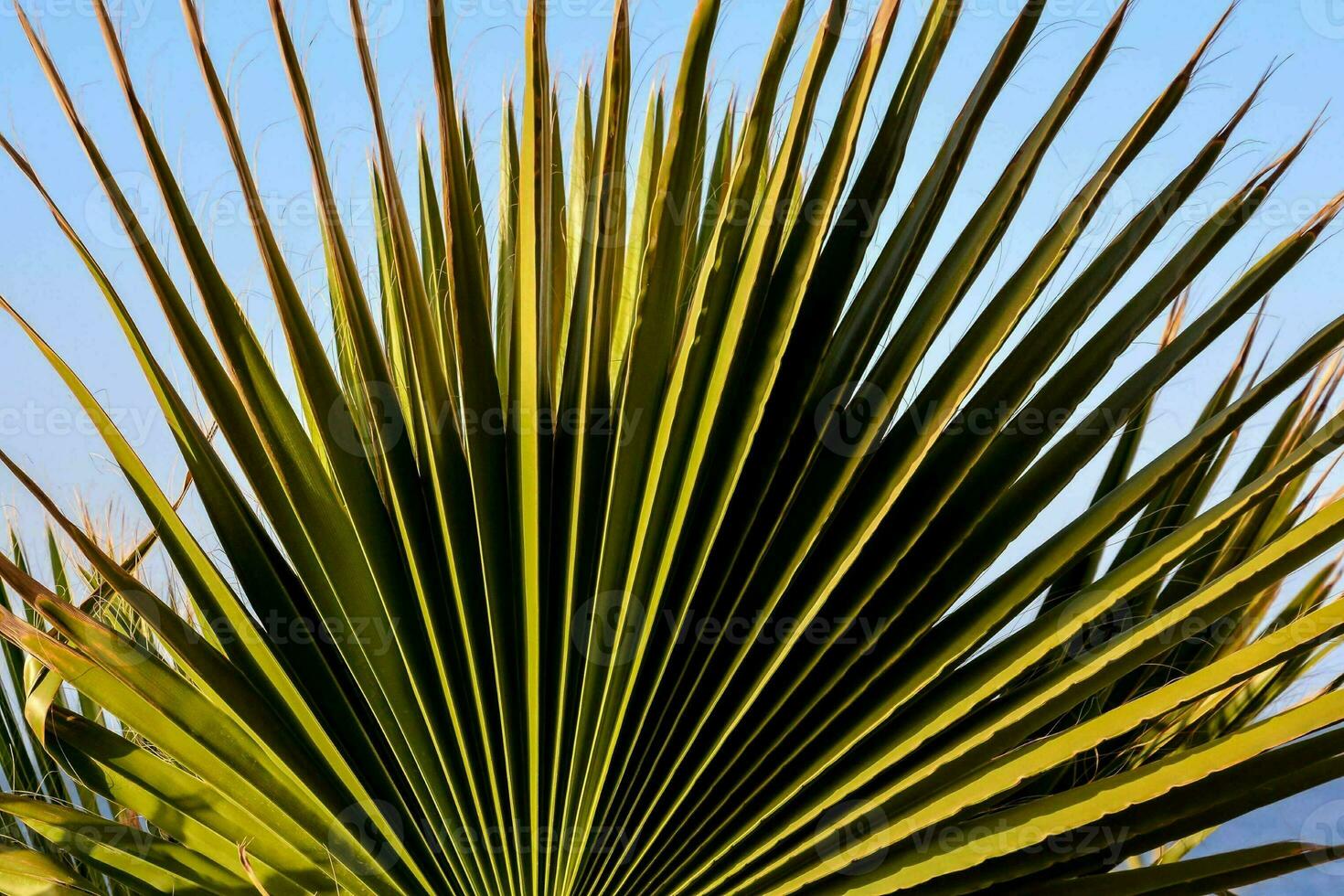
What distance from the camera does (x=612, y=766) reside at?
1307 millimetres

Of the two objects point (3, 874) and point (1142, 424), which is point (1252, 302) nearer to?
point (1142, 424)

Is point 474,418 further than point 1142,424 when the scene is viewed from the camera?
No

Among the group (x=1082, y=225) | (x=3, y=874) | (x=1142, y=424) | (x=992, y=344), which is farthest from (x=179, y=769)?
(x=1142, y=424)

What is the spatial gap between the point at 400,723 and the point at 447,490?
0.31 meters

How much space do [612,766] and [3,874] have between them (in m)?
0.83

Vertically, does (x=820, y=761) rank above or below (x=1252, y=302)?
below

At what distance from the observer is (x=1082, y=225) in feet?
4.19

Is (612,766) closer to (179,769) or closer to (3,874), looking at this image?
(179,769)

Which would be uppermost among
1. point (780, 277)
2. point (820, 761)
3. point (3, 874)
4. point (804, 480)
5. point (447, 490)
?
point (780, 277)

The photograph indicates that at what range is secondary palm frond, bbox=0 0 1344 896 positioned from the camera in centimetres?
122

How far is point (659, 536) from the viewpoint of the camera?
4.20 ft

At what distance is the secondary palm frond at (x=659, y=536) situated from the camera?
1220 millimetres

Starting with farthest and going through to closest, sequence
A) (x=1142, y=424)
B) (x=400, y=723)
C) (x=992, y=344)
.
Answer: (x=1142, y=424) < (x=400, y=723) < (x=992, y=344)

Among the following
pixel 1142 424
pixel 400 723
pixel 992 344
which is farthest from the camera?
pixel 1142 424
